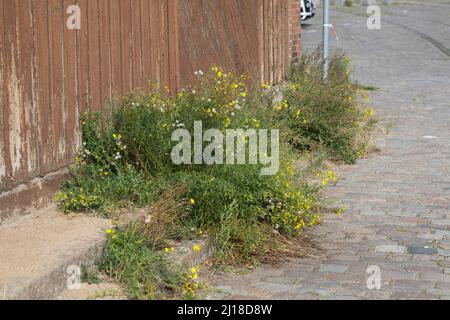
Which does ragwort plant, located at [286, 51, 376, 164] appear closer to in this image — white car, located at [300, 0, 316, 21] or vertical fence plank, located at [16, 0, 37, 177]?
vertical fence plank, located at [16, 0, 37, 177]

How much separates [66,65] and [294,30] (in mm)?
7192

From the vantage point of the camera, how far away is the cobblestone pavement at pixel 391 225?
5633mm

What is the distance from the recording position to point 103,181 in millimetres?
6531

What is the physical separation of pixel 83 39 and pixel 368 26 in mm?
27220

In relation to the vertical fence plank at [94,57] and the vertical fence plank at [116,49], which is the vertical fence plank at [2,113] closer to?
the vertical fence plank at [94,57]

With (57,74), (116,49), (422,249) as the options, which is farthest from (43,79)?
(422,249)

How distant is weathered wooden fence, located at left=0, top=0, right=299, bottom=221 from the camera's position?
19.0 ft

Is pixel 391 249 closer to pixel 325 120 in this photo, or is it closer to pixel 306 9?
pixel 325 120

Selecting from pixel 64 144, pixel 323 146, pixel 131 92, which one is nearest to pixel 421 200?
pixel 323 146

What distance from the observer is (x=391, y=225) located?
7.19 meters

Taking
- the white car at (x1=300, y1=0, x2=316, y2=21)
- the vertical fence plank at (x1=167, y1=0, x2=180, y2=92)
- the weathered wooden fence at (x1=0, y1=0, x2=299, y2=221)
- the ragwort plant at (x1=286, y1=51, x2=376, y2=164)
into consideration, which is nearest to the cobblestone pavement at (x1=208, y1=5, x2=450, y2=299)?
the ragwort plant at (x1=286, y1=51, x2=376, y2=164)

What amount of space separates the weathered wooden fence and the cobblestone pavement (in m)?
1.58

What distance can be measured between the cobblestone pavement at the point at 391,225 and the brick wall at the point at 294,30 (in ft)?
5.33

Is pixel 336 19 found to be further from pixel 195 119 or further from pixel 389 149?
pixel 195 119
